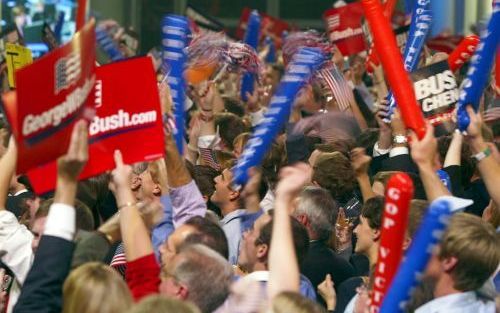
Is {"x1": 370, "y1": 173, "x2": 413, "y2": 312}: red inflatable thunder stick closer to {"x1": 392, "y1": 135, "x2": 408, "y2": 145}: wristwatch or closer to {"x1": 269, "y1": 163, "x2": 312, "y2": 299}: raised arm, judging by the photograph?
Result: {"x1": 269, "y1": 163, "x2": 312, "y2": 299}: raised arm

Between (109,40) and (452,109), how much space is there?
151 inches

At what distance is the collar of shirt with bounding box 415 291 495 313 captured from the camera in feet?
18.8

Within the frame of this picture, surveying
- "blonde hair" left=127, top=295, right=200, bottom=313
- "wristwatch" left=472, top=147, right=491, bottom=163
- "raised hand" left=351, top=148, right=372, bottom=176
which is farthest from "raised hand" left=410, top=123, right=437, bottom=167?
"raised hand" left=351, top=148, right=372, bottom=176

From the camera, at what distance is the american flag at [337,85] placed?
36.5ft

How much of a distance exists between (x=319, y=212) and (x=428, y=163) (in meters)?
1.44

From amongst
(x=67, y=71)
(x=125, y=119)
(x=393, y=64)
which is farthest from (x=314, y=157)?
(x=67, y=71)

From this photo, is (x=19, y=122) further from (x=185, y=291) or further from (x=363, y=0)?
(x=363, y=0)

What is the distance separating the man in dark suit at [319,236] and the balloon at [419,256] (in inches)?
99.5

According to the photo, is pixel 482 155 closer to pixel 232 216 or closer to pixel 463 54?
pixel 232 216

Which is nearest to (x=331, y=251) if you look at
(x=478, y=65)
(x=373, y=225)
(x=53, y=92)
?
(x=373, y=225)

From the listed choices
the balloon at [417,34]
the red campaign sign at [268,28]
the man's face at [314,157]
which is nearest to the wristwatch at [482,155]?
the man's face at [314,157]

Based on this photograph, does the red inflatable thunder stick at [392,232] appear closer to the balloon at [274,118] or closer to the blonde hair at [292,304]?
the blonde hair at [292,304]

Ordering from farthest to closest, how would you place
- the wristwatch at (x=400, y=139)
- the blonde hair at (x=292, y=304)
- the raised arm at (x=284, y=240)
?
the wristwatch at (x=400, y=139), the raised arm at (x=284, y=240), the blonde hair at (x=292, y=304)

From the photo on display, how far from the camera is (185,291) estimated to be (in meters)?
5.85
